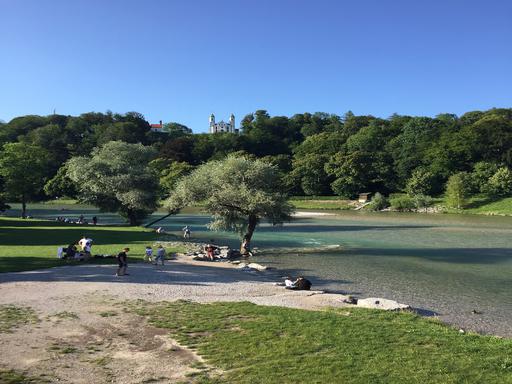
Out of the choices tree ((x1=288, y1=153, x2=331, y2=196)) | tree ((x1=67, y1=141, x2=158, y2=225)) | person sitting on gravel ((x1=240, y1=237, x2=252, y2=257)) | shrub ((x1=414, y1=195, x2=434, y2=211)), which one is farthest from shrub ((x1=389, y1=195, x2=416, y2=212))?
person sitting on gravel ((x1=240, y1=237, x2=252, y2=257))

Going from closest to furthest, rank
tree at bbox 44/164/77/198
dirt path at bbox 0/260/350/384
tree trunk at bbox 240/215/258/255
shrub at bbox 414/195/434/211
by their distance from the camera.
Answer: dirt path at bbox 0/260/350/384
tree trunk at bbox 240/215/258/255
tree at bbox 44/164/77/198
shrub at bbox 414/195/434/211

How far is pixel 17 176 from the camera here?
60.7 metres

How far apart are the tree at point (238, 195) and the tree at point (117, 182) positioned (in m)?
16.0

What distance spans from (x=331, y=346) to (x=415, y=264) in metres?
20.4

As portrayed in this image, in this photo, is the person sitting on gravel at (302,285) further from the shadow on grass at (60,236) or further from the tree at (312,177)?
the tree at (312,177)

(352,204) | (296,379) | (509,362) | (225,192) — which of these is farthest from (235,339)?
(352,204)

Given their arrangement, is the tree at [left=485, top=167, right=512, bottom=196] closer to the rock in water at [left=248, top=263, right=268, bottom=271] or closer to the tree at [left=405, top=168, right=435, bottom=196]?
the tree at [left=405, top=168, right=435, bottom=196]

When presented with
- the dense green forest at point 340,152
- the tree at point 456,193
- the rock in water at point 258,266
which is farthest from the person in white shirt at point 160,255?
the tree at point 456,193

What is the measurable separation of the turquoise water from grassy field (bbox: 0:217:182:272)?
892 cm

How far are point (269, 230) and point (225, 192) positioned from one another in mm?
22181

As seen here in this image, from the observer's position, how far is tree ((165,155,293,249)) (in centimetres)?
3481

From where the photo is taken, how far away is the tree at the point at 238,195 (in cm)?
3481

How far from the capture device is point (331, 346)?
11.3m

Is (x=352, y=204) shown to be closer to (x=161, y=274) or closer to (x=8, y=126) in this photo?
(x=161, y=274)
